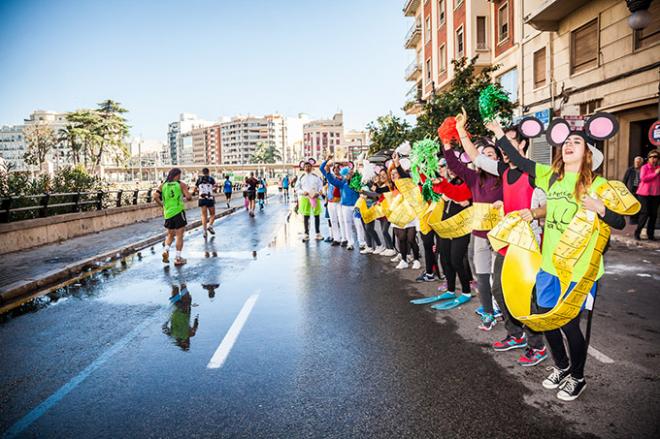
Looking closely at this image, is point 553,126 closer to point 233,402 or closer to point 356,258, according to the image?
point 233,402

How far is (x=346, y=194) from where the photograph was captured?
11414 mm

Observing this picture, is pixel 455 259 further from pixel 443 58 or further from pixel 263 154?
pixel 263 154

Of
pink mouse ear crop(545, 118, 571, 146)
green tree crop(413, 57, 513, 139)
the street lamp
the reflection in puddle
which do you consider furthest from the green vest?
green tree crop(413, 57, 513, 139)

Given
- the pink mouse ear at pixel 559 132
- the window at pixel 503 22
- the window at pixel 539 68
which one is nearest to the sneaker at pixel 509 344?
the pink mouse ear at pixel 559 132

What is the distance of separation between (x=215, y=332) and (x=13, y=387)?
1.88 metres

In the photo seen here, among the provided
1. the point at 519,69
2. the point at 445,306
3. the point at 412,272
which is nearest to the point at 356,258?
the point at 412,272

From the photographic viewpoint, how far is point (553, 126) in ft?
12.1

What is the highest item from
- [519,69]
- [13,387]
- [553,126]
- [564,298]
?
[519,69]

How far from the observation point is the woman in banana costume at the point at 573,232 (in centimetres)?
333

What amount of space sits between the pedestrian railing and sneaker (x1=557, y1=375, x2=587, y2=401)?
12.0 meters

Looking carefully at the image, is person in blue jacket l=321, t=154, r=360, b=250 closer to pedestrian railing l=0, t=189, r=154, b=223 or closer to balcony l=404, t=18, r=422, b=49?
pedestrian railing l=0, t=189, r=154, b=223

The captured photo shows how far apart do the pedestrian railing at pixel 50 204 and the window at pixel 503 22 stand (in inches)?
751

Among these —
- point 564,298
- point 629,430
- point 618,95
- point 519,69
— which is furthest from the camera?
point 519,69

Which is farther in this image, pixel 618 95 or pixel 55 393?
pixel 618 95
